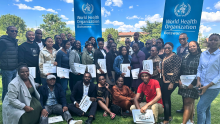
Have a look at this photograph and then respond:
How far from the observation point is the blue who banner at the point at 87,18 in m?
6.24

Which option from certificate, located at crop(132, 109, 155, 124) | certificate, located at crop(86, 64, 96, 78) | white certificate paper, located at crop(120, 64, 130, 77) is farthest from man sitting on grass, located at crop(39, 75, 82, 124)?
white certificate paper, located at crop(120, 64, 130, 77)

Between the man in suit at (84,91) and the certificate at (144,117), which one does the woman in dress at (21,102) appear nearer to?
the man in suit at (84,91)

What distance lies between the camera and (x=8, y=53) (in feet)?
14.0

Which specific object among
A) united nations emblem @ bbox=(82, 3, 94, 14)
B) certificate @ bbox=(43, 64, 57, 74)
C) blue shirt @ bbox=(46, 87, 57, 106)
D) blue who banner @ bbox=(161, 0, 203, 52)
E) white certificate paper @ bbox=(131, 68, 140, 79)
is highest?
united nations emblem @ bbox=(82, 3, 94, 14)

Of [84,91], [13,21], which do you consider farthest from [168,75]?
[13,21]

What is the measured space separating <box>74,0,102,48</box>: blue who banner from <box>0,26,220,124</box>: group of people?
1350 mm

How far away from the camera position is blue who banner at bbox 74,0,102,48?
6.24m

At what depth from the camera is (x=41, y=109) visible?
3682 mm

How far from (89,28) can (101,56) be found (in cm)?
204

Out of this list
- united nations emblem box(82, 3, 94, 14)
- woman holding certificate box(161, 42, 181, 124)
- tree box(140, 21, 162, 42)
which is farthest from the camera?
tree box(140, 21, 162, 42)

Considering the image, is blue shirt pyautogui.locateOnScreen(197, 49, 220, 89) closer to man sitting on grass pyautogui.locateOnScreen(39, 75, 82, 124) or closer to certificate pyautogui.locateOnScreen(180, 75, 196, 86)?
certificate pyautogui.locateOnScreen(180, 75, 196, 86)

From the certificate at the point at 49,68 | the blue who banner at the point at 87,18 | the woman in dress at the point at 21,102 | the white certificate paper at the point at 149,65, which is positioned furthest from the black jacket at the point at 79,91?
the blue who banner at the point at 87,18

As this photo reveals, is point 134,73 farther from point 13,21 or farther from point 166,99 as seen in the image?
point 13,21

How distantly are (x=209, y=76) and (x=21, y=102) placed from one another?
4544 mm
